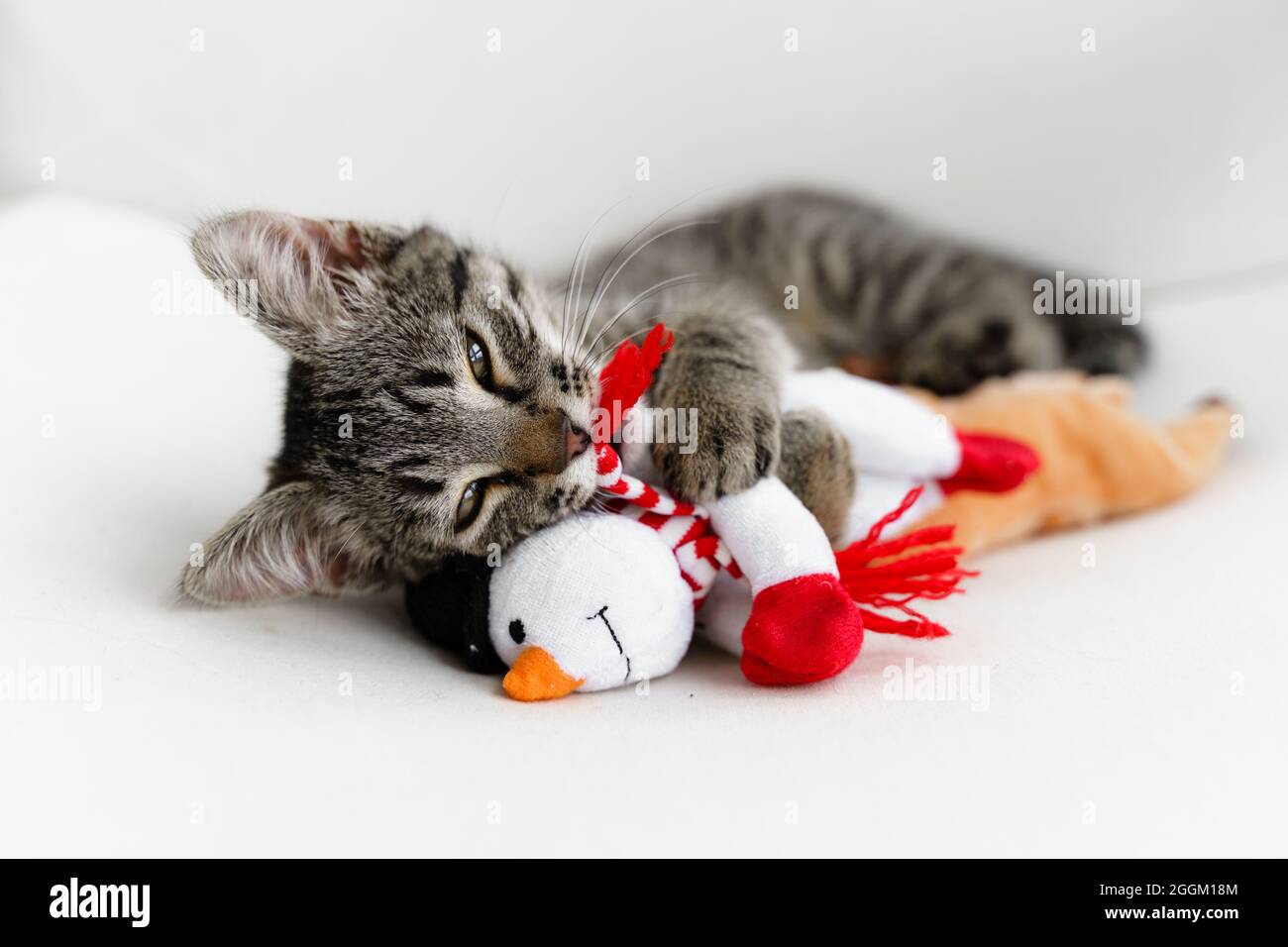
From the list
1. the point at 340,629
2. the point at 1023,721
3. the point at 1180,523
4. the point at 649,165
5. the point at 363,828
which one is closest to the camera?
the point at 363,828

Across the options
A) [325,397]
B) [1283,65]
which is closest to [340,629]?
[325,397]

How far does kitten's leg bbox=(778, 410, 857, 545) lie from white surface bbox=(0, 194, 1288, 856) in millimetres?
180

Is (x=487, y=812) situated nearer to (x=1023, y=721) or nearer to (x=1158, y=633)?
(x=1023, y=721)

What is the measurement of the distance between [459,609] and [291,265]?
0.51 meters

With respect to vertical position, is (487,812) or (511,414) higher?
(511,414)

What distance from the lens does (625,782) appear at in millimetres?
993

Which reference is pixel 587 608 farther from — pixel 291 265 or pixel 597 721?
pixel 291 265

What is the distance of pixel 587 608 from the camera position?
1146mm

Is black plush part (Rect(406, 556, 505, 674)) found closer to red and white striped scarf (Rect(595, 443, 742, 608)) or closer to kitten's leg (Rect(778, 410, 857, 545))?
red and white striped scarf (Rect(595, 443, 742, 608))

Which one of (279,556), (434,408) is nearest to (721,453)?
(434,408)

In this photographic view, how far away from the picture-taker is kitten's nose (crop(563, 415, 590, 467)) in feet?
3.98

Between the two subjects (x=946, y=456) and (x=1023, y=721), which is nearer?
(x=1023, y=721)

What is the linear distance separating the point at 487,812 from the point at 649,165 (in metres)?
1.83

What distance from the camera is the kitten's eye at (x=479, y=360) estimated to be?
1301 millimetres
